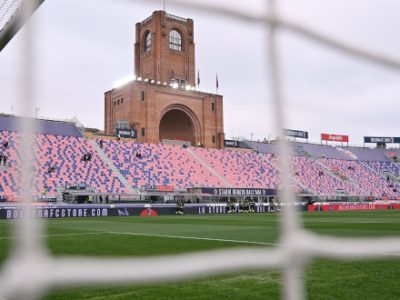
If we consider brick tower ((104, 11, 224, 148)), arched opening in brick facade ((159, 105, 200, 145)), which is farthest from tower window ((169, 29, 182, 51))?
arched opening in brick facade ((159, 105, 200, 145))

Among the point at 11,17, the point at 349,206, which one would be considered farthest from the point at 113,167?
the point at 11,17

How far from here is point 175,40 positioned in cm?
4291

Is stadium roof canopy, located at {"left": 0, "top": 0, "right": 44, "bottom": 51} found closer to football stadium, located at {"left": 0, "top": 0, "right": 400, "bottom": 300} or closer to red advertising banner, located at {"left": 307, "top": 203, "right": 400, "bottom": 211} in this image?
football stadium, located at {"left": 0, "top": 0, "right": 400, "bottom": 300}

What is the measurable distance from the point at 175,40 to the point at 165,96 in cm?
681

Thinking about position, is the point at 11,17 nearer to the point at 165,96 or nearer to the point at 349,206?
the point at 349,206

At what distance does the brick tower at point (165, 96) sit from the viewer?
1485 inches

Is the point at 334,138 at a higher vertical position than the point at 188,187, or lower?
higher

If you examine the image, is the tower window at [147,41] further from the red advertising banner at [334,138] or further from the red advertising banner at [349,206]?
the red advertising banner at [334,138]

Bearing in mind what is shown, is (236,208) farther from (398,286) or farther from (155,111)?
(398,286)

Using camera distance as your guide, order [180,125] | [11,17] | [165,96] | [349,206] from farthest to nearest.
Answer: [180,125]
[165,96]
[349,206]
[11,17]

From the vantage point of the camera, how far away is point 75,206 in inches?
851

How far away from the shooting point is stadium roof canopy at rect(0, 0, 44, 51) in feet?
5.18

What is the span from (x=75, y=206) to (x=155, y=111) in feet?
57.1

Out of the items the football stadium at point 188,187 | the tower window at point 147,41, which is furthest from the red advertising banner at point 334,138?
the tower window at point 147,41
